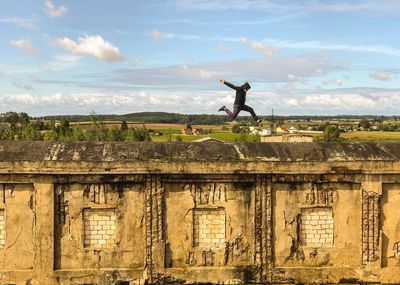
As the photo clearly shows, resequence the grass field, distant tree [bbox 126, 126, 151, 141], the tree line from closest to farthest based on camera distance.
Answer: the tree line
distant tree [bbox 126, 126, 151, 141]
the grass field

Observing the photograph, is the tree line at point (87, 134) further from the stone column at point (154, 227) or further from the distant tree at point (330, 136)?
the stone column at point (154, 227)

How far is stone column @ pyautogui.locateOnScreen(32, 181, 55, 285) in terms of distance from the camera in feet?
35.6

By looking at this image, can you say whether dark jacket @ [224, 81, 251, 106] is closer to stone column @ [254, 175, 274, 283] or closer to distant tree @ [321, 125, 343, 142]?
stone column @ [254, 175, 274, 283]

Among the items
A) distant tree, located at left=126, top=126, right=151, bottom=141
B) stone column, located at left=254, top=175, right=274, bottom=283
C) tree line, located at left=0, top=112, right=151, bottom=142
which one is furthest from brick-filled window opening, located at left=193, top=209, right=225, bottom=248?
distant tree, located at left=126, top=126, right=151, bottom=141

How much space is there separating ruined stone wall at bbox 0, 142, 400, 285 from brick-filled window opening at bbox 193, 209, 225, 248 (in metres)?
0.03

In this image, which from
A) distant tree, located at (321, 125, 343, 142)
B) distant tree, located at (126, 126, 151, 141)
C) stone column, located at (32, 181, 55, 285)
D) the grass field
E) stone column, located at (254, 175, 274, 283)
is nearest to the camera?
stone column, located at (32, 181, 55, 285)

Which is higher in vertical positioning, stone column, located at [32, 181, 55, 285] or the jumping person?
the jumping person

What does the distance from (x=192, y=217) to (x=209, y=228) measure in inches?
20.6

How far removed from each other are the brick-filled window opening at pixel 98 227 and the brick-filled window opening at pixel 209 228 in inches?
81.3

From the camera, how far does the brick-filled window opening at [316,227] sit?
448 inches

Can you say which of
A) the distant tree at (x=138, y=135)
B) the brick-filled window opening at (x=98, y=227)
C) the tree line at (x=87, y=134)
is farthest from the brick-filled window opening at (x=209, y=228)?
the distant tree at (x=138, y=135)

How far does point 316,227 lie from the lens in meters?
11.4

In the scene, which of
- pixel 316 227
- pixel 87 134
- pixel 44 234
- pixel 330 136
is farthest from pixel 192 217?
pixel 330 136

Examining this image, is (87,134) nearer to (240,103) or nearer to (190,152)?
(240,103)
